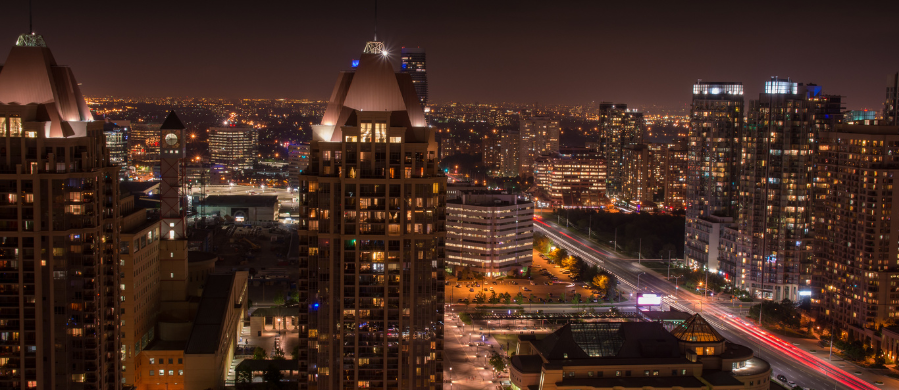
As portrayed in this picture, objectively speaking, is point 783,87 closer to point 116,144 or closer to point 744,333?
point 744,333

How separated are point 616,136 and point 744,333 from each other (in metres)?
101

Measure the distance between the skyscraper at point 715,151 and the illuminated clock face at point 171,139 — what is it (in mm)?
56065

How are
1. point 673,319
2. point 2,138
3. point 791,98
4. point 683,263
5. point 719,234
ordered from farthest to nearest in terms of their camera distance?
point 683,263 → point 719,234 → point 791,98 → point 673,319 → point 2,138

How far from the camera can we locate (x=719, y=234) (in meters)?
92.1

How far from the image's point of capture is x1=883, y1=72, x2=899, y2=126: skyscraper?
2965 inches

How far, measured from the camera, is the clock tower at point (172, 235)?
57.7 metres

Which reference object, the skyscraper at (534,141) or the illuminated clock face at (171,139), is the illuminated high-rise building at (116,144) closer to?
the skyscraper at (534,141)

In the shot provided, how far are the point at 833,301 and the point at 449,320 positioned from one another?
29299mm

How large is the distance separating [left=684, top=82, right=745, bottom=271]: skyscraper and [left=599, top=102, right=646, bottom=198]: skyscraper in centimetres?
6300

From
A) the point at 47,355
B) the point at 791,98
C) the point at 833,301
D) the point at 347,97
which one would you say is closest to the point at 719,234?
the point at 791,98

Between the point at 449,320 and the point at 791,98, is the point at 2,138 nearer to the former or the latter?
the point at 449,320

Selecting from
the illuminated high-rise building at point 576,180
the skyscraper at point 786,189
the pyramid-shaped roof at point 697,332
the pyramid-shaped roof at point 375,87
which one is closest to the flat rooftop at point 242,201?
the illuminated high-rise building at point 576,180

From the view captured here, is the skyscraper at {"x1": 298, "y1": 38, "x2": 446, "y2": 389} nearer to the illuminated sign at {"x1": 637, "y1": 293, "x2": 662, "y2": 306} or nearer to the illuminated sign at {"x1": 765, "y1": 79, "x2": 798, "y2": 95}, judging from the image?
the illuminated sign at {"x1": 637, "y1": 293, "x2": 662, "y2": 306}

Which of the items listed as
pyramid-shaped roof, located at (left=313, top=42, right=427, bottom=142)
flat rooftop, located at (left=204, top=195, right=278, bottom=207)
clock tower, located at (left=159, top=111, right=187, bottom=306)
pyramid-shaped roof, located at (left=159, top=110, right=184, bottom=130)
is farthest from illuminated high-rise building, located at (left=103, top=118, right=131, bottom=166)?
pyramid-shaped roof, located at (left=313, top=42, right=427, bottom=142)
